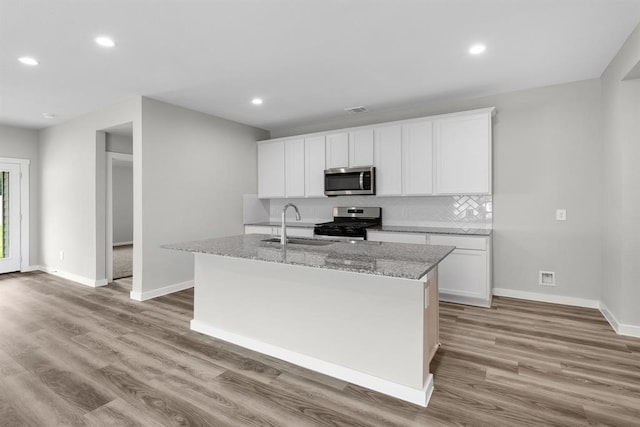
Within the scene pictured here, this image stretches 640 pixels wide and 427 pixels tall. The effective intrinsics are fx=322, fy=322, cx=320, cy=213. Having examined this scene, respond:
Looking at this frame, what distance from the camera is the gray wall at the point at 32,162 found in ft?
18.0

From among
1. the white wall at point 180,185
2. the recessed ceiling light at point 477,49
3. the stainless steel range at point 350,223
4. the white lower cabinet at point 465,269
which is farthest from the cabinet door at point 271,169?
the recessed ceiling light at point 477,49

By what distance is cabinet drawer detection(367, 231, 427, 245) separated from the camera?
12.7 ft

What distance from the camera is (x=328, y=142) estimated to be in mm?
4891

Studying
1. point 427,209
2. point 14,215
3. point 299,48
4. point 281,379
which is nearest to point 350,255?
point 281,379

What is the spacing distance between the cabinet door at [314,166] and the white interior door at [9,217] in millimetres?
5034

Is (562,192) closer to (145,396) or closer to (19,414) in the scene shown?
(145,396)

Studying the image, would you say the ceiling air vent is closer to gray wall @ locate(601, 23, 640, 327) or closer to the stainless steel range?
the stainless steel range

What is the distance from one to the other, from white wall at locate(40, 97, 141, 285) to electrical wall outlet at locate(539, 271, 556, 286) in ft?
16.8

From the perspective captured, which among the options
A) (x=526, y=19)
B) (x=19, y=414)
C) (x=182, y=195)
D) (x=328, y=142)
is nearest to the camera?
(x=19, y=414)

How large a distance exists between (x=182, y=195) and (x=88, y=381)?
2.64 meters

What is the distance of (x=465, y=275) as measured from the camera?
3682 millimetres

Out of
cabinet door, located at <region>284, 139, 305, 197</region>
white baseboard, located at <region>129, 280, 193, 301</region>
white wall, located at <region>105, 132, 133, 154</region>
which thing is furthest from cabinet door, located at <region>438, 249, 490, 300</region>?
white wall, located at <region>105, 132, 133, 154</region>

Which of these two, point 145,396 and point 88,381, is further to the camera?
point 88,381

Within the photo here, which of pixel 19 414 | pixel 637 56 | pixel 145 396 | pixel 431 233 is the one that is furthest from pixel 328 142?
pixel 19 414
